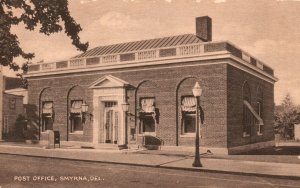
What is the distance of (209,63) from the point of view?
21641 millimetres

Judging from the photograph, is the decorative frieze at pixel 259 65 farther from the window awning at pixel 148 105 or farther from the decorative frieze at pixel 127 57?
the decorative frieze at pixel 127 57

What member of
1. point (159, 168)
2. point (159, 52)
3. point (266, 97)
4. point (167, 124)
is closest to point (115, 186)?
point (159, 168)

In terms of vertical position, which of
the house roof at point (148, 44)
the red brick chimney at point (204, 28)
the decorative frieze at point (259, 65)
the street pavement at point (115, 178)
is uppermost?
the red brick chimney at point (204, 28)

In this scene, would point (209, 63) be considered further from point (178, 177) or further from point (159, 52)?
point (178, 177)

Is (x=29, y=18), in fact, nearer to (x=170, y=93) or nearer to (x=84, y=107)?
(x=170, y=93)

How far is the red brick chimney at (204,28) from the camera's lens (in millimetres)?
27078

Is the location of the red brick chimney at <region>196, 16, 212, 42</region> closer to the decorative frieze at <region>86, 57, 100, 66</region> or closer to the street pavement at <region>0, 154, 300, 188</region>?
the decorative frieze at <region>86, 57, 100, 66</region>

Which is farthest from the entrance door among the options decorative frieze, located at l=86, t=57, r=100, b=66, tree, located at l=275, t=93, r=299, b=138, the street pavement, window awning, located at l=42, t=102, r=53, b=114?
tree, located at l=275, t=93, r=299, b=138

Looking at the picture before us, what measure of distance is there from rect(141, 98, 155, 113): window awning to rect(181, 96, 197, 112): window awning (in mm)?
1992

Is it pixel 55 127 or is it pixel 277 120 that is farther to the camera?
pixel 277 120

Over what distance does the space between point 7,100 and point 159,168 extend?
31.1 metres

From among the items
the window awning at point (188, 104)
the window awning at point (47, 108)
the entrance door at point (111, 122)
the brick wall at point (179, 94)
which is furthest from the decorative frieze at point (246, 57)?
the window awning at point (47, 108)

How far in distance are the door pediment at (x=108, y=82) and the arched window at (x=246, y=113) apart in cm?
770

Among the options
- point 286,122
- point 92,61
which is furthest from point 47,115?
point 286,122
